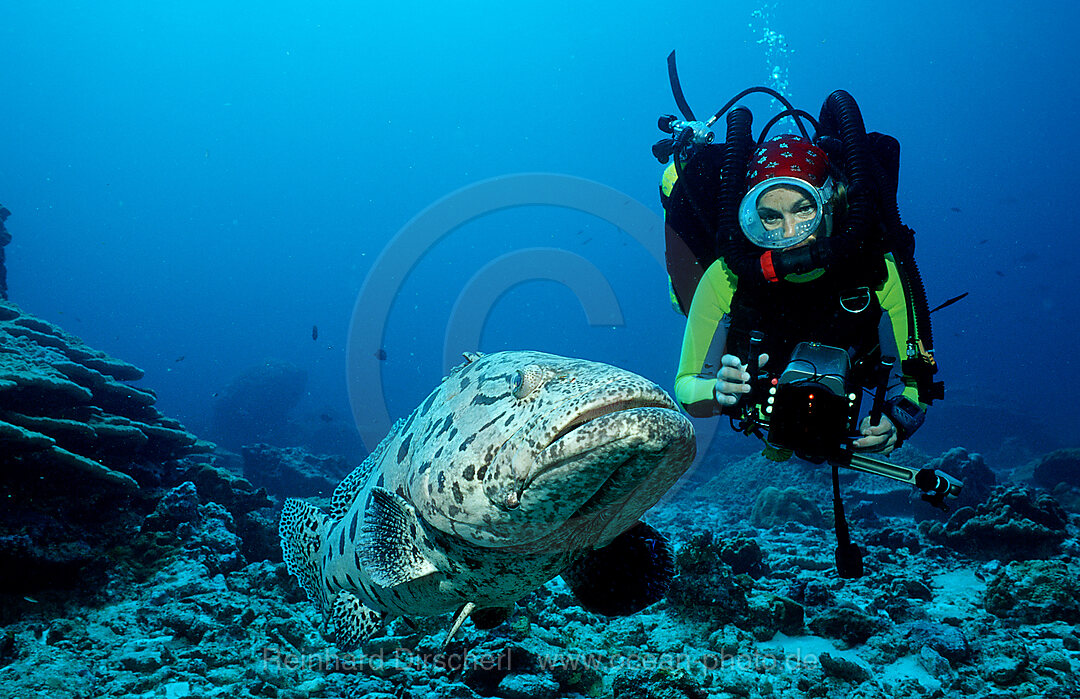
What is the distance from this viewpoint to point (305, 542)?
12.0 feet

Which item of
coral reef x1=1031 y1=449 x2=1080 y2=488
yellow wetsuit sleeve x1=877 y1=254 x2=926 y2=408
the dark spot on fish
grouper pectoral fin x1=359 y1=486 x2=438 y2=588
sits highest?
coral reef x1=1031 y1=449 x2=1080 y2=488

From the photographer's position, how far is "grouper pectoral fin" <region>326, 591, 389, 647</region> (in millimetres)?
3008

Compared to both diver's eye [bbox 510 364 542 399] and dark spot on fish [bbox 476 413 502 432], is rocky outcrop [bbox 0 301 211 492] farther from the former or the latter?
diver's eye [bbox 510 364 542 399]

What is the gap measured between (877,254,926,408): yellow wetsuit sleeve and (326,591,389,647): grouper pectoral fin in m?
3.92

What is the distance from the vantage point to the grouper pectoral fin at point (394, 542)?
2.37 metres

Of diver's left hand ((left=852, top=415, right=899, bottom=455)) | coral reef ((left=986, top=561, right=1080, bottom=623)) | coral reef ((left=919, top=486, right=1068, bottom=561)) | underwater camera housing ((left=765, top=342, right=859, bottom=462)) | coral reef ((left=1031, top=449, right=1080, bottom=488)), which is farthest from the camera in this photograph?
coral reef ((left=1031, top=449, right=1080, bottom=488))

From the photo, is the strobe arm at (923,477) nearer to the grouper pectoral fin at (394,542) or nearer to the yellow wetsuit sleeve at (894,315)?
the yellow wetsuit sleeve at (894,315)

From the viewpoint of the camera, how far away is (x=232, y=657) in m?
3.96

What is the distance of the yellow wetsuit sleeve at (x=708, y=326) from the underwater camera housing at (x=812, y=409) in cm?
83

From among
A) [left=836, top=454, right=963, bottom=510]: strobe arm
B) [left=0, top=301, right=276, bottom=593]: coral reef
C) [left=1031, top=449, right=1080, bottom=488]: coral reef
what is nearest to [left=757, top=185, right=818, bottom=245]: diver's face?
[left=836, top=454, right=963, bottom=510]: strobe arm

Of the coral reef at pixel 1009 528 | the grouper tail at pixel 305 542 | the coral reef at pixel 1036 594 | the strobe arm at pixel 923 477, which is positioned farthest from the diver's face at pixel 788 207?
the coral reef at pixel 1009 528

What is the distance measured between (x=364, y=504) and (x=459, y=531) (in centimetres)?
98

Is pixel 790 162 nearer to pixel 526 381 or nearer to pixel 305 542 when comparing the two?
pixel 526 381

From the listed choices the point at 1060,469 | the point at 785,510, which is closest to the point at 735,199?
the point at 785,510
